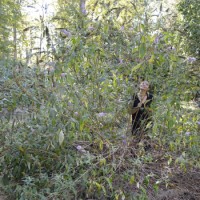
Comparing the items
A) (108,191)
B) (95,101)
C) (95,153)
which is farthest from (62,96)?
(108,191)

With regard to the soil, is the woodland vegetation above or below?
above

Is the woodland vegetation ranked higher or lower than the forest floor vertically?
higher

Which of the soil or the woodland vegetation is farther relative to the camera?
the soil

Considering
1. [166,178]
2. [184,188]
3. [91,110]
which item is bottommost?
[184,188]

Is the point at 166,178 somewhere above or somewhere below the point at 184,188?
above

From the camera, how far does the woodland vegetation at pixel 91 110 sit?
240 centimetres

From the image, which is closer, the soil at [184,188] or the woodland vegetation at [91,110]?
the woodland vegetation at [91,110]

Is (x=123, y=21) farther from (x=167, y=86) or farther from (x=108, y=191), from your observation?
(x=108, y=191)

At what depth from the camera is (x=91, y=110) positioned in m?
2.74

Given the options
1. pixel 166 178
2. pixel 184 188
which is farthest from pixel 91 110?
pixel 184 188

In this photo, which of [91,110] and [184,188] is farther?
[184,188]

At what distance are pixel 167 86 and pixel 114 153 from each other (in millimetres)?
915

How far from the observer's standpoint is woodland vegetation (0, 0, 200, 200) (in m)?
2.40

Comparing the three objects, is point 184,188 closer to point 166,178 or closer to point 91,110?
point 166,178
